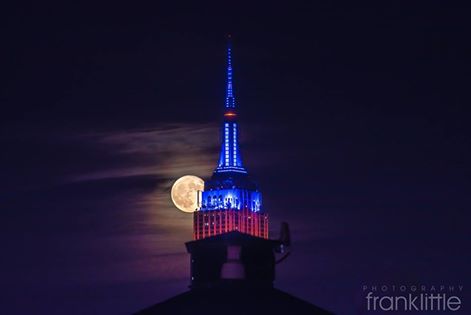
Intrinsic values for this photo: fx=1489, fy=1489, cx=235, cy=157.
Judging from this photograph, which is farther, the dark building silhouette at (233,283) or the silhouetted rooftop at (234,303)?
the dark building silhouette at (233,283)

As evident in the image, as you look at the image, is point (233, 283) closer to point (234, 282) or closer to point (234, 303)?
point (234, 282)

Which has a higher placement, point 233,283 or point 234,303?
point 233,283

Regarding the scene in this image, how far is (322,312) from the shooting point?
111 metres

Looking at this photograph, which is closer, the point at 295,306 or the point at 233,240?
A: the point at 295,306

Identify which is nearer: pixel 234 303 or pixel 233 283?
pixel 234 303

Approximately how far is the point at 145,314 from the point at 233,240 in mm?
14208

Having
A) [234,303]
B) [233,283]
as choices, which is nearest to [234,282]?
[233,283]

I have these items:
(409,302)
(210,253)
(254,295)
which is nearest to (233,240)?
(210,253)

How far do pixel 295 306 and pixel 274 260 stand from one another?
44.2ft

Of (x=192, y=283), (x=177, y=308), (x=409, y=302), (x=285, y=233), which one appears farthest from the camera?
(x=285, y=233)

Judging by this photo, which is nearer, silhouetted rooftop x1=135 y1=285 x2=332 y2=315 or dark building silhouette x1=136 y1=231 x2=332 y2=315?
silhouetted rooftop x1=135 y1=285 x2=332 y2=315

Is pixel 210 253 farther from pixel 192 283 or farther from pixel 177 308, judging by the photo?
pixel 177 308

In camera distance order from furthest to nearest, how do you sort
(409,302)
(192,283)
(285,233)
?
(285,233) < (192,283) < (409,302)

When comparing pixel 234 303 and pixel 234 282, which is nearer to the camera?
pixel 234 303
